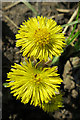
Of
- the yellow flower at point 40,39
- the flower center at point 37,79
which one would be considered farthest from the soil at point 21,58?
the flower center at point 37,79

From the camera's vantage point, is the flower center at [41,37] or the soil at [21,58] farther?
the soil at [21,58]

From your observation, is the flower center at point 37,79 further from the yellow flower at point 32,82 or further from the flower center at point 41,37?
the flower center at point 41,37

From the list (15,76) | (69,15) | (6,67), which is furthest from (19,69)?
(69,15)

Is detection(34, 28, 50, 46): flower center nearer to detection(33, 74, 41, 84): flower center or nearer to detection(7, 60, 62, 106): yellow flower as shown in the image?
detection(7, 60, 62, 106): yellow flower

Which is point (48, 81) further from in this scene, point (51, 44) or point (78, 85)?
point (78, 85)

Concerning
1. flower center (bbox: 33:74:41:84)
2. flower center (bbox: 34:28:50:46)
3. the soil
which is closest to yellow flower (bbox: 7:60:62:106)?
flower center (bbox: 33:74:41:84)

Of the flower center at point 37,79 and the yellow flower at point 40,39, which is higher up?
the yellow flower at point 40,39

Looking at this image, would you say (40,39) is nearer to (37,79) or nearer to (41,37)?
(41,37)
